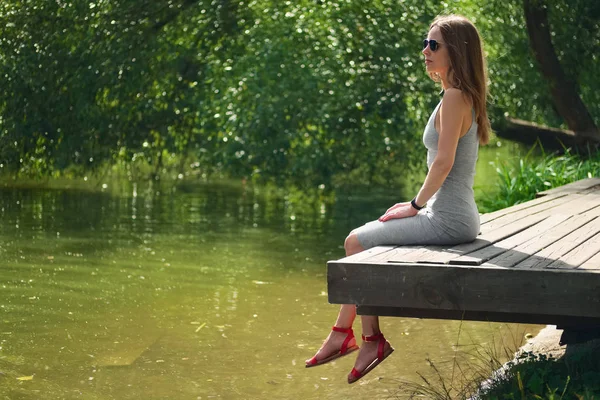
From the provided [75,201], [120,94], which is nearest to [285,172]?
[120,94]

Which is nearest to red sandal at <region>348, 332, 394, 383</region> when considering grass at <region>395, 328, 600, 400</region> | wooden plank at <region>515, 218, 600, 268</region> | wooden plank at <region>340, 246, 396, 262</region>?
grass at <region>395, 328, 600, 400</region>

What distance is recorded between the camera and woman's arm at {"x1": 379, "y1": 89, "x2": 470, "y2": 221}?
537 cm

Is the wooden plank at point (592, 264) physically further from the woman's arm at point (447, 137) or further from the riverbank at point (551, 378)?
the woman's arm at point (447, 137)

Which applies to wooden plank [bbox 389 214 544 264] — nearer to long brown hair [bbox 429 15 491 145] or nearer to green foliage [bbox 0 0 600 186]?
long brown hair [bbox 429 15 491 145]

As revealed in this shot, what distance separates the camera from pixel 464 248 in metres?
5.43

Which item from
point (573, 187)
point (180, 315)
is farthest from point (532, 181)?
point (180, 315)

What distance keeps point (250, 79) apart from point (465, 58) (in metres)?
9.42

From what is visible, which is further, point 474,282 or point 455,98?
point 455,98

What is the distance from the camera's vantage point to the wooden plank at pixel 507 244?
16.1 feet

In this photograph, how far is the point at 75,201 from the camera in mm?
20031

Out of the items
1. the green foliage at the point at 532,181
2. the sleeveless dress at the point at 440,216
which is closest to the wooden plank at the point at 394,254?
the sleeveless dress at the point at 440,216

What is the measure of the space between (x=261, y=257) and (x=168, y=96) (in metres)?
4.07

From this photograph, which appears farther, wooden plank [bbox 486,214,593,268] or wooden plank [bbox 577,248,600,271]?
wooden plank [bbox 486,214,593,268]

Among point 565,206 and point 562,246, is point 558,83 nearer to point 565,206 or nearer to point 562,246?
point 565,206
